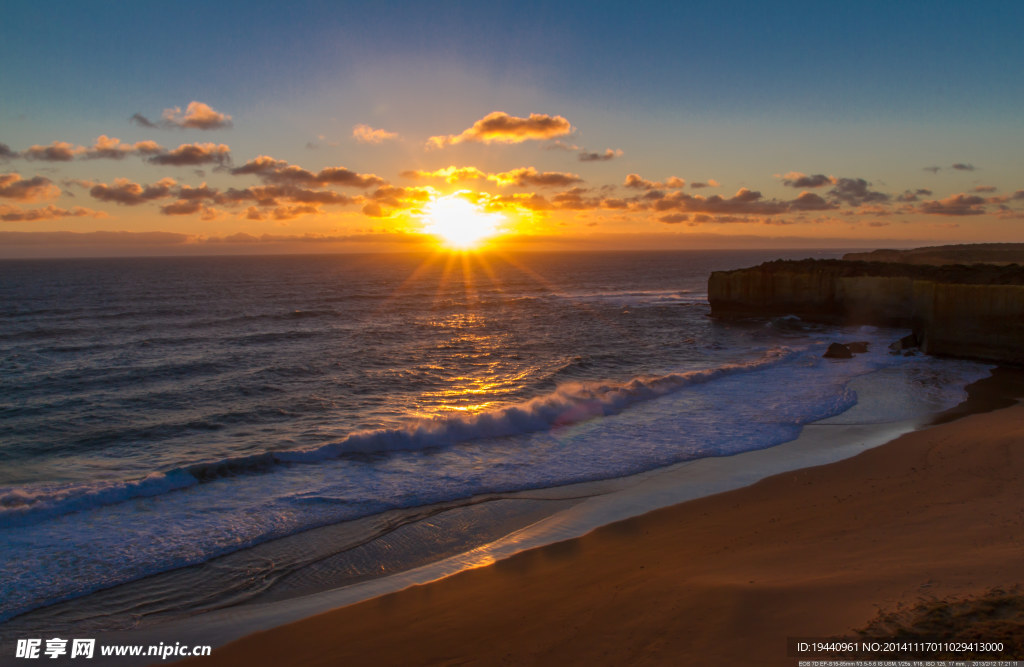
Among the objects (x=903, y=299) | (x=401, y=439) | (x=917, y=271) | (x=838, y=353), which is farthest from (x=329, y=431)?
(x=917, y=271)

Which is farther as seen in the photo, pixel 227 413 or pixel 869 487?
pixel 227 413

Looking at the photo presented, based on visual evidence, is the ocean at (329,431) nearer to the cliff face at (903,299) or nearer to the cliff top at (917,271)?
the cliff face at (903,299)

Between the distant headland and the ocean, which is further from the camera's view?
the distant headland

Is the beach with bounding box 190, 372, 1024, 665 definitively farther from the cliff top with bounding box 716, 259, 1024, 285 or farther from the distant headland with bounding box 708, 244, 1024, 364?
the cliff top with bounding box 716, 259, 1024, 285

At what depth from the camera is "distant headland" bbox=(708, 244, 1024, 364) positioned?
22.9m

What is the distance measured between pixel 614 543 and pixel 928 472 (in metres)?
7.17

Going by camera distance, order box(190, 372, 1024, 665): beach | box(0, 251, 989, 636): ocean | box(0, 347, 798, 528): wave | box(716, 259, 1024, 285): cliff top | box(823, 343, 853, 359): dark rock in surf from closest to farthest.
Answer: box(190, 372, 1024, 665): beach < box(0, 251, 989, 636): ocean < box(0, 347, 798, 528): wave < box(716, 259, 1024, 285): cliff top < box(823, 343, 853, 359): dark rock in surf

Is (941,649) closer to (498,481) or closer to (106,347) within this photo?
(498,481)

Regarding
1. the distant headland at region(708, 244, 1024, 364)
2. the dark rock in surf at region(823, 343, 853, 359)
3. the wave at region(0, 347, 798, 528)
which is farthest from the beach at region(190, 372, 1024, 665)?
the dark rock in surf at region(823, 343, 853, 359)

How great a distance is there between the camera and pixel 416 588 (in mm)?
8102

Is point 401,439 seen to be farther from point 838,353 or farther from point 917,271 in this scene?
point 917,271

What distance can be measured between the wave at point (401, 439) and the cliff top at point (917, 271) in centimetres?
1182

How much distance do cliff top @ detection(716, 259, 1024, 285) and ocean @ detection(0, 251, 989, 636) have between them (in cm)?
364

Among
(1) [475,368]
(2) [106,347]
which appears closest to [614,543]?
(1) [475,368]
